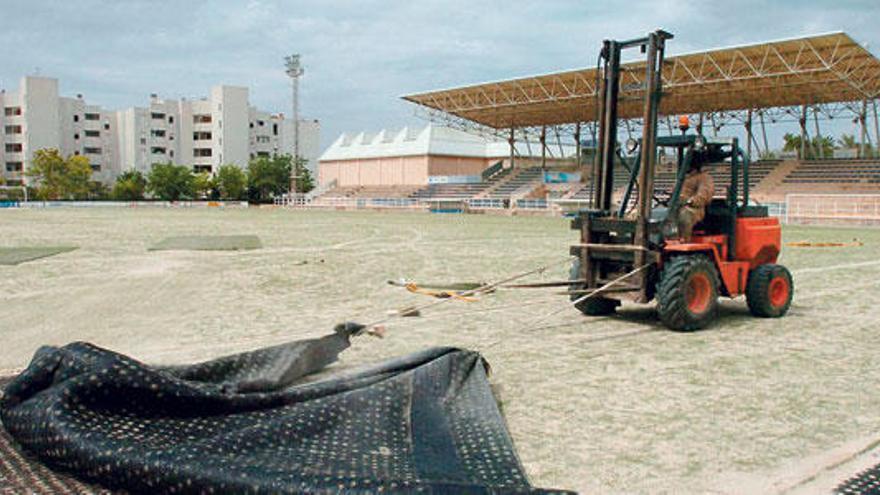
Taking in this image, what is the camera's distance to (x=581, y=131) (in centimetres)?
5894

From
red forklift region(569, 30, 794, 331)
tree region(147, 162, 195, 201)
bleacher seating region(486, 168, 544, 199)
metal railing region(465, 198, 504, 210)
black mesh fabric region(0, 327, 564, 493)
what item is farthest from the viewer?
tree region(147, 162, 195, 201)

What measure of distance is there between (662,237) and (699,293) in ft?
2.30

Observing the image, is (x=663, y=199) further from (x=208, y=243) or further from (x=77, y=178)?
(x=77, y=178)

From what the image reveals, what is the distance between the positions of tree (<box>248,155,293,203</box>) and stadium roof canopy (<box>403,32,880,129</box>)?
31623 millimetres

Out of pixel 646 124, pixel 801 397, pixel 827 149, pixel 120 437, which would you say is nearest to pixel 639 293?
pixel 646 124

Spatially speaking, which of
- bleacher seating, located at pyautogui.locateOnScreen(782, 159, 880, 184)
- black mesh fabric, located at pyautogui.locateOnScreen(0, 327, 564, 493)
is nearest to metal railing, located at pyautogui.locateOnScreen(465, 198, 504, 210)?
bleacher seating, located at pyautogui.locateOnScreen(782, 159, 880, 184)

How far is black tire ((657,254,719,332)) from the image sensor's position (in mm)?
7301

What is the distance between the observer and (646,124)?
7.61m

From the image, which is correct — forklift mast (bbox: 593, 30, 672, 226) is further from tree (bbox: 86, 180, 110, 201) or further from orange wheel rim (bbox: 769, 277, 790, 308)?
tree (bbox: 86, 180, 110, 201)

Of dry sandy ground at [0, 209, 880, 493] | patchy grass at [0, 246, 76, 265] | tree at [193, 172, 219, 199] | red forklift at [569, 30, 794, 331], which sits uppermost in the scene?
tree at [193, 172, 219, 199]

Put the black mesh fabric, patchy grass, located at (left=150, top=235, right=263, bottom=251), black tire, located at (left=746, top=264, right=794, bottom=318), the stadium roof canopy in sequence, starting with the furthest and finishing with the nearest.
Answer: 1. the stadium roof canopy
2. patchy grass, located at (left=150, top=235, right=263, bottom=251)
3. black tire, located at (left=746, top=264, right=794, bottom=318)
4. the black mesh fabric

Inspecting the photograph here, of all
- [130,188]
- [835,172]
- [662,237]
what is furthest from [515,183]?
[662,237]

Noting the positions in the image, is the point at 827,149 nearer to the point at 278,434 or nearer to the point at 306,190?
the point at 306,190

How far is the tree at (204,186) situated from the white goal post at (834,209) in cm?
6211
